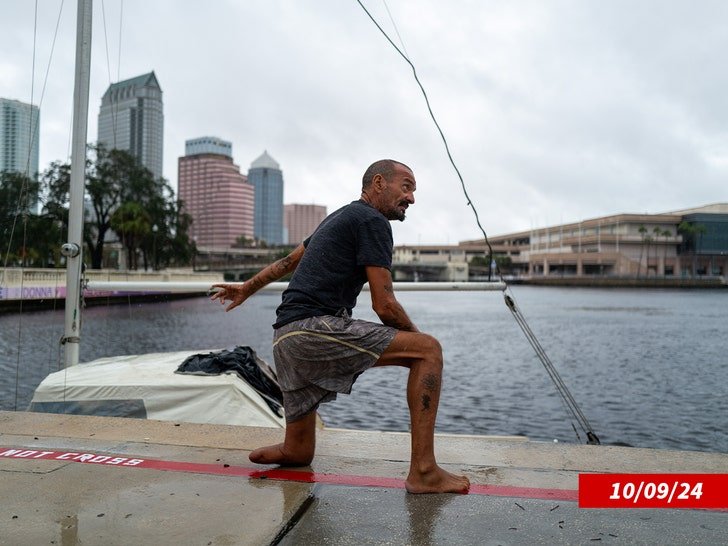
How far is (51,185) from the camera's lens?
4434cm

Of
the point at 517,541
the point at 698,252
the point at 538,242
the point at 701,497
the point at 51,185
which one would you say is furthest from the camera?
the point at 538,242

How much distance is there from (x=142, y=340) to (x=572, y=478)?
22.5 m

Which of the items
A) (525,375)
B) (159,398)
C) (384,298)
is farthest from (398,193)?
(525,375)

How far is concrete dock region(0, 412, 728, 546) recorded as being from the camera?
255 centimetres

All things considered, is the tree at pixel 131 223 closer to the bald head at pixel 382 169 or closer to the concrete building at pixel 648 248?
the bald head at pixel 382 169

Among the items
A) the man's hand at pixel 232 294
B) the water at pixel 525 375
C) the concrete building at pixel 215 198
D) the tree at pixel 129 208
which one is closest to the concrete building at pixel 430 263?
the tree at pixel 129 208

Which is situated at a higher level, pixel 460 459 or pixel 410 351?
pixel 410 351

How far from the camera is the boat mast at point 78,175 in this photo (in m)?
5.77

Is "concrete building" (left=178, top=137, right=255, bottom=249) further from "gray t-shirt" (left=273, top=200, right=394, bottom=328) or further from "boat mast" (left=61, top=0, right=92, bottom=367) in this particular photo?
"gray t-shirt" (left=273, top=200, right=394, bottom=328)

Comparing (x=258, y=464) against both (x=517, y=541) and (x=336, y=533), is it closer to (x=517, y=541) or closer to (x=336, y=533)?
(x=336, y=533)

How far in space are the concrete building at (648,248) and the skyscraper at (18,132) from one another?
127045mm

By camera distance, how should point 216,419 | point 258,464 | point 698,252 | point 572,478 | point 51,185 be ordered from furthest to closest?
point 698,252
point 51,185
point 216,419
point 258,464
point 572,478

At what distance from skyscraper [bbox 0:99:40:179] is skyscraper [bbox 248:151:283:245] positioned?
178536 millimetres

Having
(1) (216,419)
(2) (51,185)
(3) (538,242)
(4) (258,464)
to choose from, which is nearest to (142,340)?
(1) (216,419)
